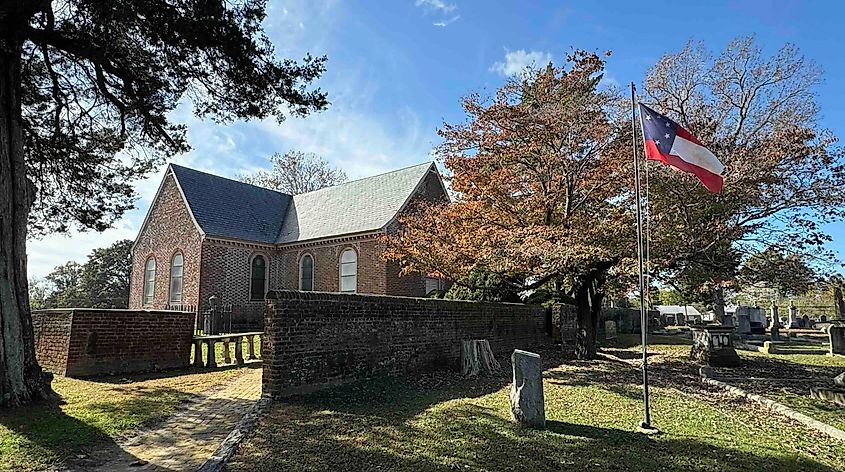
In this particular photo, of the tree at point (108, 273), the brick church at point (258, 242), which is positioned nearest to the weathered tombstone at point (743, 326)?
the brick church at point (258, 242)

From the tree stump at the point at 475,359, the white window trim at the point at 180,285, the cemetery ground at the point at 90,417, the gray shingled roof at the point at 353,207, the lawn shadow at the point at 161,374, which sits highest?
the gray shingled roof at the point at 353,207

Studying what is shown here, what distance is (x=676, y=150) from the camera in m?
7.55

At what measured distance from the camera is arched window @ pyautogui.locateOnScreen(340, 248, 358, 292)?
22.9 m

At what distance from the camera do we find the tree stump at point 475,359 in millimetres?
11500

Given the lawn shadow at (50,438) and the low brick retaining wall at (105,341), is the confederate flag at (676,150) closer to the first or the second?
the lawn shadow at (50,438)

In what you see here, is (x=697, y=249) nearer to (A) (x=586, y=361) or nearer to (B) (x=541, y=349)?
(A) (x=586, y=361)

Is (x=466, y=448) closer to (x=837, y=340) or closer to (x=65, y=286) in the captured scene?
(x=837, y=340)

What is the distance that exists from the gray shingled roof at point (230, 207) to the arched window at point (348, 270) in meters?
4.63

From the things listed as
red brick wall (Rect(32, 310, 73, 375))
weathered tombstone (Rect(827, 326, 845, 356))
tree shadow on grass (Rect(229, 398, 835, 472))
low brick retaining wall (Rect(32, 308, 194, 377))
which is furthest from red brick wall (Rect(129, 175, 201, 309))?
weathered tombstone (Rect(827, 326, 845, 356))

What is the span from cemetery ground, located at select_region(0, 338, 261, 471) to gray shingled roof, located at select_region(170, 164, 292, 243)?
13.7 m

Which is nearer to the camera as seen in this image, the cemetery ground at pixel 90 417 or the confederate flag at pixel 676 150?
the cemetery ground at pixel 90 417

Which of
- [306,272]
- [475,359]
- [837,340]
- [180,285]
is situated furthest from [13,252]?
[837,340]

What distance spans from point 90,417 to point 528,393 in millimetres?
6001

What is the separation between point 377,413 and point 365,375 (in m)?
2.20
